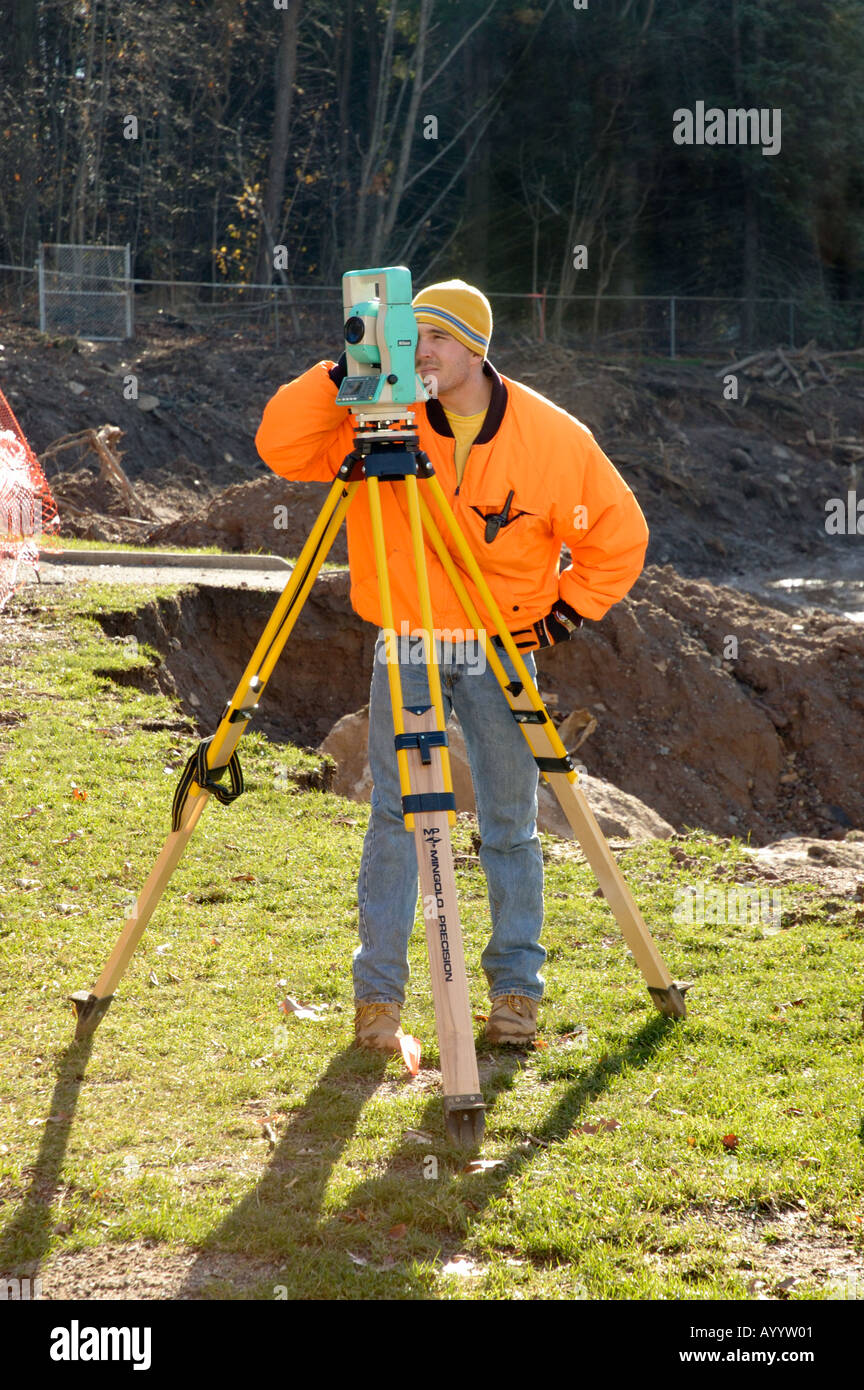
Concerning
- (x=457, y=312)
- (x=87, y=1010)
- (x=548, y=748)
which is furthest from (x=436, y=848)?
(x=457, y=312)

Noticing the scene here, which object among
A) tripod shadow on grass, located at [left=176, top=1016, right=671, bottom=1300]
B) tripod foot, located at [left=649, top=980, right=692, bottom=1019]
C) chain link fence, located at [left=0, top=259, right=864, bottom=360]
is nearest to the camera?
tripod shadow on grass, located at [left=176, top=1016, right=671, bottom=1300]

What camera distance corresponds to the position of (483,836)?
421 centimetres

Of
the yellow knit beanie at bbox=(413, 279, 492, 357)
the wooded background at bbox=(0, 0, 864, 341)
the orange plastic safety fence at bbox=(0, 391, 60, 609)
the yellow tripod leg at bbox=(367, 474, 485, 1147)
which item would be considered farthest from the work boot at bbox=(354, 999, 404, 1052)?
the wooded background at bbox=(0, 0, 864, 341)

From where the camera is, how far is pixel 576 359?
26016 mm

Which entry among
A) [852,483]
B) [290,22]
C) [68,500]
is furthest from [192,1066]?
[290,22]

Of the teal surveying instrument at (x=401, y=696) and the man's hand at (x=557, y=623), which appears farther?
the man's hand at (x=557, y=623)

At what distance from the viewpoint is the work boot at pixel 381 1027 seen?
4082 mm

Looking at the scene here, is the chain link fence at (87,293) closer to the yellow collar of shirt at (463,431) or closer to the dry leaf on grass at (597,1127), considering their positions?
the yellow collar of shirt at (463,431)

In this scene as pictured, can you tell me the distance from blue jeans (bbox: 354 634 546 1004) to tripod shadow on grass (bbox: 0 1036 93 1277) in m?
0.95

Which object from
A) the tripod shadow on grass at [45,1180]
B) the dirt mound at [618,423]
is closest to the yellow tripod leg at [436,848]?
the tripod shadow on grass at [45,1180]

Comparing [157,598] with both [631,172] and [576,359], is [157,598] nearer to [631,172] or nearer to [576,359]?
[576,359]

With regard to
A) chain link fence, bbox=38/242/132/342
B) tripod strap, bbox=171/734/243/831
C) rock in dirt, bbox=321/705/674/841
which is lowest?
rock in dirt, bbox=321/705/674/841

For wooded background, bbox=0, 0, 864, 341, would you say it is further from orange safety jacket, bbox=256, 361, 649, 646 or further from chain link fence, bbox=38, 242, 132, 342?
orange safety jacket, bbox=256, 361, 649, 646

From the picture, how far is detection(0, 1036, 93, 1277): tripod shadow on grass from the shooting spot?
3037mm
